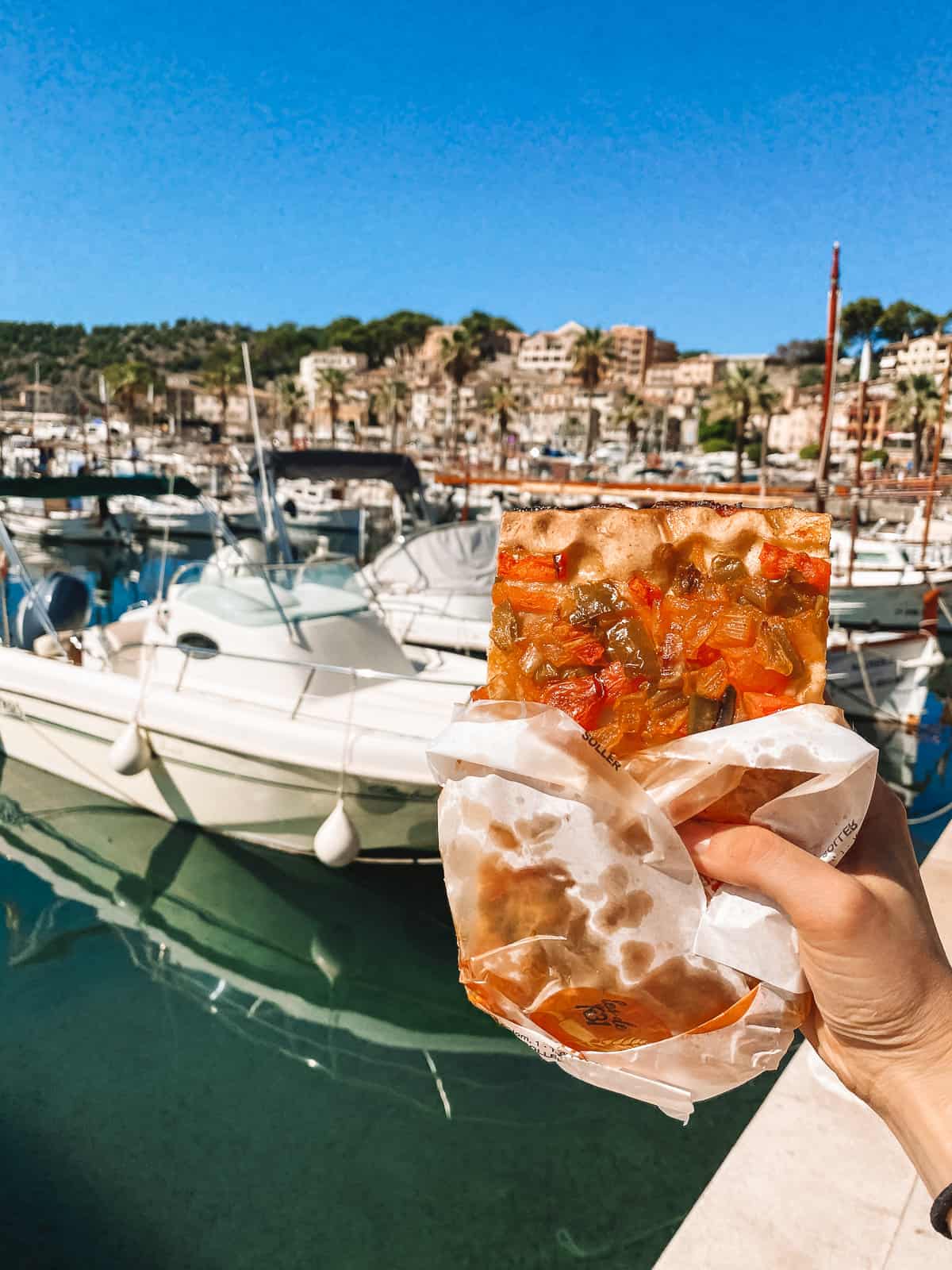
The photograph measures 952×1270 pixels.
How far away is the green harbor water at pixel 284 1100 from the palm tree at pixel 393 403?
61172 mm

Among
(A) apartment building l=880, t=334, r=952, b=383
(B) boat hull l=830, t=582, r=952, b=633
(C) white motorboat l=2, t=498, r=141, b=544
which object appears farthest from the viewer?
(A) apartment building l=880, t=334, r=952, b=383

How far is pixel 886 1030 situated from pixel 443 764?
850 mm

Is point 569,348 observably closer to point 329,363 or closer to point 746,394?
point 329,363

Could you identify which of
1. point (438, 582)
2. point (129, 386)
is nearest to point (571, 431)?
point (129, 386)

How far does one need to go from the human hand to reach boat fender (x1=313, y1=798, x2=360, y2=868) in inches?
258

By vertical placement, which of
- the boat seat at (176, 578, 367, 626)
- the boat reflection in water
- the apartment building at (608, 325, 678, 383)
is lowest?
the boat reflection in water

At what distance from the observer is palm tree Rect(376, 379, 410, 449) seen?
70.7 metres

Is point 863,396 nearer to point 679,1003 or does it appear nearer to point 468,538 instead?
point 468,538

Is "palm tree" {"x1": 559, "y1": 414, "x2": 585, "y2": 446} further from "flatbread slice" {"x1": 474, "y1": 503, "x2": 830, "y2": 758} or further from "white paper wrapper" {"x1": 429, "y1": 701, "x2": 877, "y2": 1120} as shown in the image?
"white paper wrapper" {"x1": 429, "y1": 701, "x2": 877, "y2": 1120}

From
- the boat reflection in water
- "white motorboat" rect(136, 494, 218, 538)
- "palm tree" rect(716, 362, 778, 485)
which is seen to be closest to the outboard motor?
the boat reflection in water

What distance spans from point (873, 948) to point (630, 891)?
0.38 meters

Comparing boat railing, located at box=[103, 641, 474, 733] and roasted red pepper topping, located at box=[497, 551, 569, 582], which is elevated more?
roasted red pepper topping, located at box=[497, 551, 569, 582]

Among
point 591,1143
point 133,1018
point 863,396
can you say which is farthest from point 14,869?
point 863,396

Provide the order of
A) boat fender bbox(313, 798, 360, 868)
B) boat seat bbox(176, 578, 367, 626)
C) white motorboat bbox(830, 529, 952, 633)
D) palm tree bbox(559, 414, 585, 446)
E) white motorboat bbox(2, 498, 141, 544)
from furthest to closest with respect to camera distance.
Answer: palm tree bbox(559, 414, 585, 446) → white motorboat bbox(2, 498, 141, 544) → white motorboat bbox(830, 529, 952, 633) → boat seat bbox(176, 578, 367, 626) → boat fender bbox(313, 798, 360, 868)
